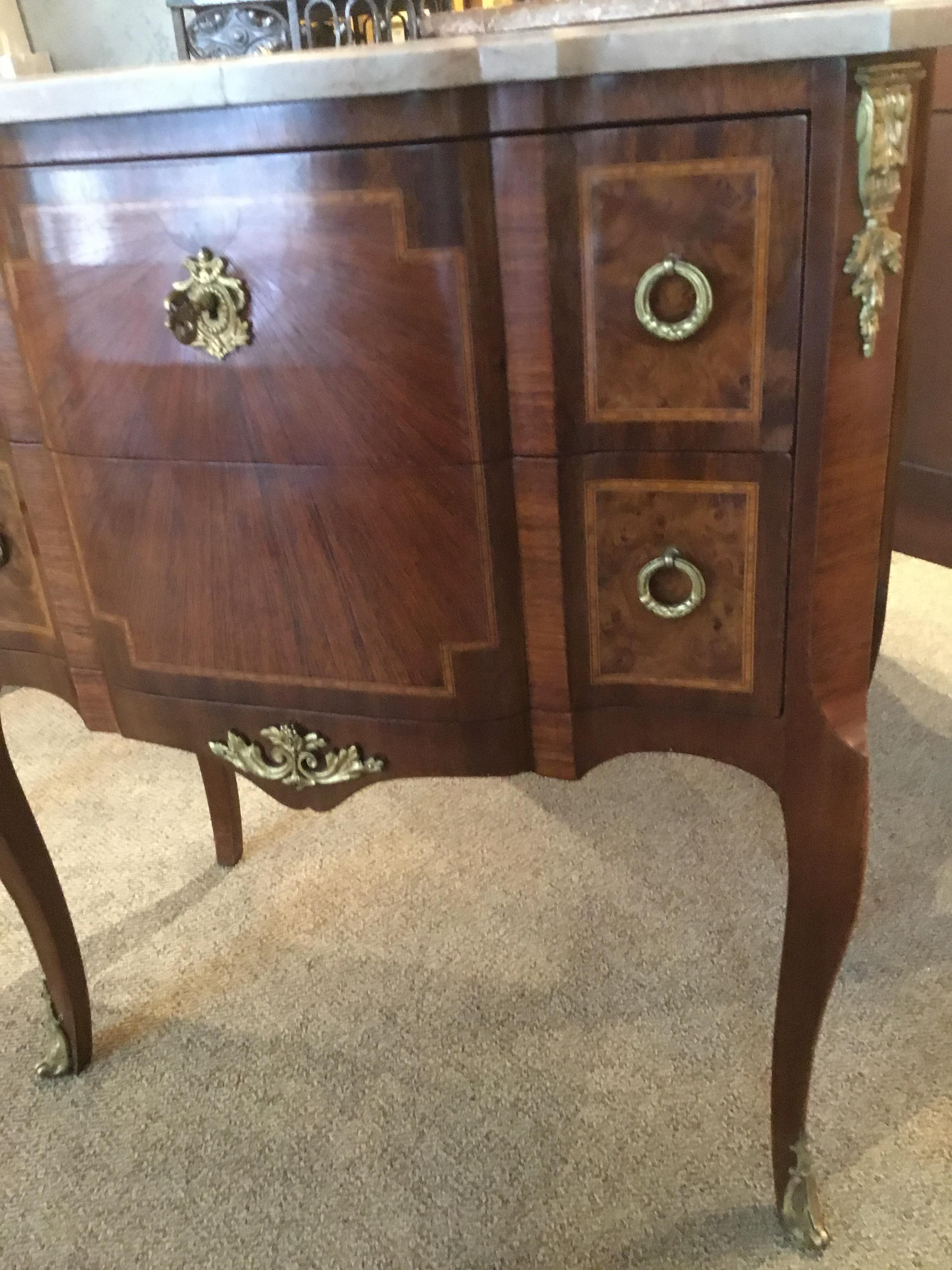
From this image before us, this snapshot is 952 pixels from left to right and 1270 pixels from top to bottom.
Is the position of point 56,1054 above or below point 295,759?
below

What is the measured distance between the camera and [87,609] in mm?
830

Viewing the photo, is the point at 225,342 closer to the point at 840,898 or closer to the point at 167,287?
the point at 167,287

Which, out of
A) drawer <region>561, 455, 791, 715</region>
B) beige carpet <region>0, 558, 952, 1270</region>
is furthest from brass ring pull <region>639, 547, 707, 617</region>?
beige carpet <region>0, 558, 952, 1270</region>

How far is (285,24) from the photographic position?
3.61 feet

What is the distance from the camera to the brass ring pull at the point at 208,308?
66cm

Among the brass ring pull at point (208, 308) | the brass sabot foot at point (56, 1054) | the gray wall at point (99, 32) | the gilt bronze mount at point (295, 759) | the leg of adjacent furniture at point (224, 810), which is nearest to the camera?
the brass ring pull at point (208, 308)

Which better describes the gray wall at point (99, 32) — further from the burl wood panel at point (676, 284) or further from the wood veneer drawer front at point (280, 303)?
the burl wood panel at point (676, 284)

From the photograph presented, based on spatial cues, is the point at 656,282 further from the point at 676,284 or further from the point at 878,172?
the point at 878,172

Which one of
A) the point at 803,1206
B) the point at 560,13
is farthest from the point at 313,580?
the point at 803,1206

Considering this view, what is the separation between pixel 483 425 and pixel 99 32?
1340 mm

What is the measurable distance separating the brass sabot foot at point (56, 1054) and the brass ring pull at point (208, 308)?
29.2 inches

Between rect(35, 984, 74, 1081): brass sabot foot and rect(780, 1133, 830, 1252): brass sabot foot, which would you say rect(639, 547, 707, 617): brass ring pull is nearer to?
rect(780, 1133, 830, 1252): brass sabot foot

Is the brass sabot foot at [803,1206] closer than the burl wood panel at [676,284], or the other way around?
the burl wood panel at [676,284]

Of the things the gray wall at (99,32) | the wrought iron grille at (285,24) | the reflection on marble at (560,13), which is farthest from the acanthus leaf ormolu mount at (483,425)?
the gray wall at (99,32)
